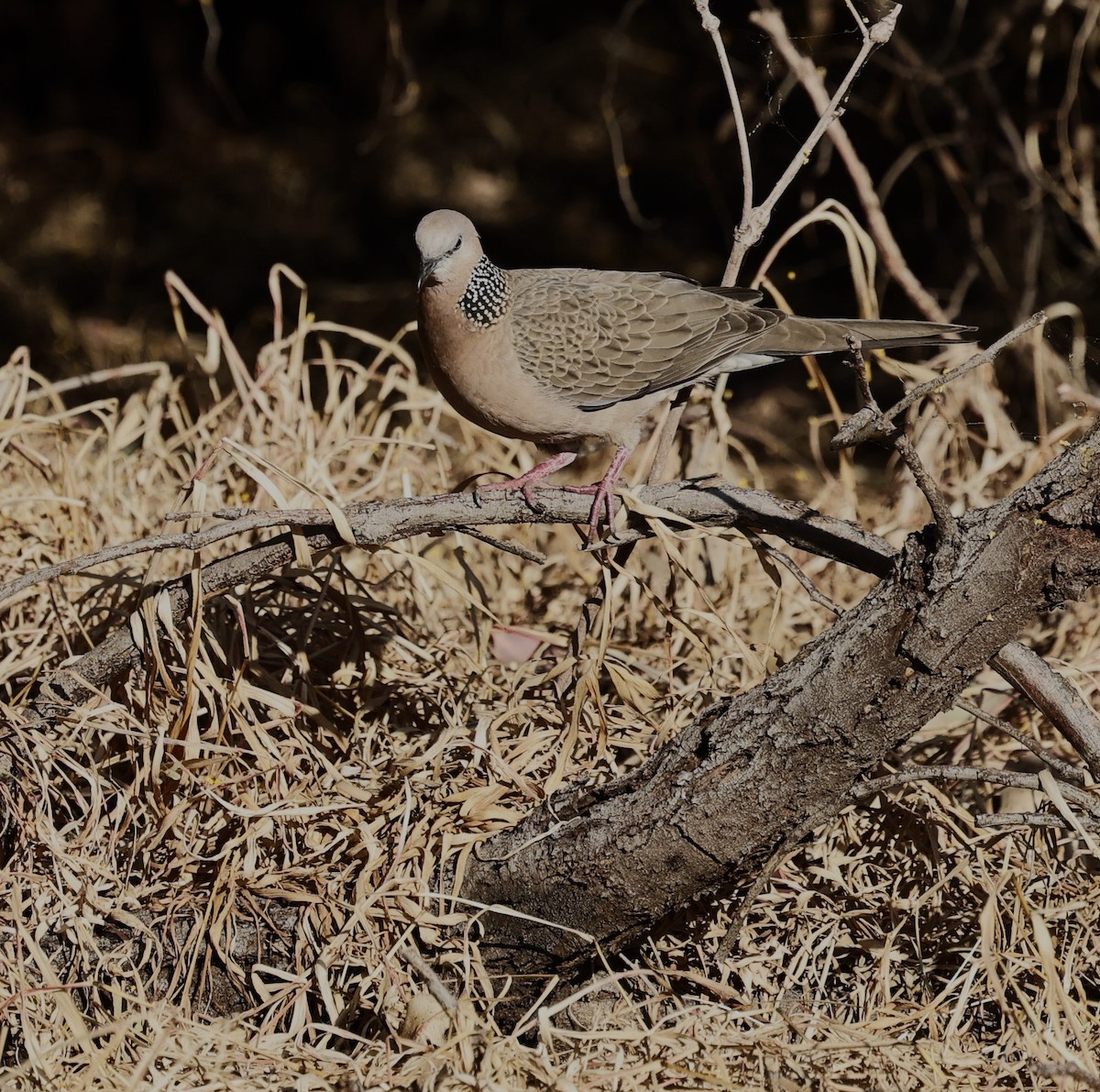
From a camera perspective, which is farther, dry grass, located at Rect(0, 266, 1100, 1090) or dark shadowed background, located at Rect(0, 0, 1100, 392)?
dark shadowed background, located at Rect(0, 0, 1100, 392)

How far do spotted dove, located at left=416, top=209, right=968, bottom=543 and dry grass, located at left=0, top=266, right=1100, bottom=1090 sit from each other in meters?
0.31

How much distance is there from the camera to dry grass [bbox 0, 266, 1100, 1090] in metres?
1.86

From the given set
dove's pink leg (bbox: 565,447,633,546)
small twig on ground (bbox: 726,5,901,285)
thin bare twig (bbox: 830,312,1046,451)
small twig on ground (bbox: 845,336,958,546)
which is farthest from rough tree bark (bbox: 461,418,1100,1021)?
small twig on ground (bbox: 726,5,901,285)

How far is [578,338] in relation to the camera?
2.55 m

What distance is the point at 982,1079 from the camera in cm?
194

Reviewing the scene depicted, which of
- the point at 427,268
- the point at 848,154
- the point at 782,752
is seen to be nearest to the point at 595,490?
the point at 427,268

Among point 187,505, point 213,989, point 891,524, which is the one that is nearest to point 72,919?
point 213,989

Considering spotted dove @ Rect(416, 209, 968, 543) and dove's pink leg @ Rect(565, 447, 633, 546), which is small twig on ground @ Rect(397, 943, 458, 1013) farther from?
spotted dove @ Rect(416, 209, 968, 543)

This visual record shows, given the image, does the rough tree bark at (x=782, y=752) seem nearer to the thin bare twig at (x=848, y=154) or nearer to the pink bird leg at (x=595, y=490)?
the pink bird leg at (x=595, y=490)

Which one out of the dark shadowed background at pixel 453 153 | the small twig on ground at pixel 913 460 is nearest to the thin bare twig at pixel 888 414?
the small twig on ground at pixel 913 460

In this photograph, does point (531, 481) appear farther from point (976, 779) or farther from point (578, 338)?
→ point (976, 779)

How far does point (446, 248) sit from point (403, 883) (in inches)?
44.8

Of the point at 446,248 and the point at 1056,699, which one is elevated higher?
the point at 446,248

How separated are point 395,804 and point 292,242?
15.4ft
